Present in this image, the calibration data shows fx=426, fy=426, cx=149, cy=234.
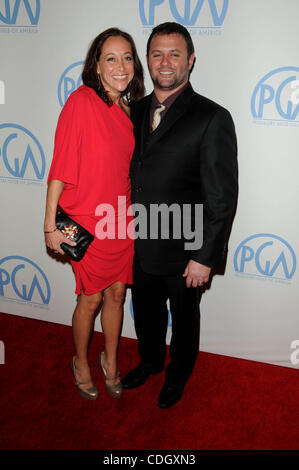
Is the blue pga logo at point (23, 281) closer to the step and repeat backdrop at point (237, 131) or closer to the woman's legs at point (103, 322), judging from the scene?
the step and repeat backdrop at point (237, 131)

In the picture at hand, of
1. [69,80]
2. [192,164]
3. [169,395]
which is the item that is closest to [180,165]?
[192,164]

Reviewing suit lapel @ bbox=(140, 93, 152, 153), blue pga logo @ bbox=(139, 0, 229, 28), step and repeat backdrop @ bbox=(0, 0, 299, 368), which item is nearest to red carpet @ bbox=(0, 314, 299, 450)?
step and repeat backdrop @ bbox=(0, 0, 299, 368)

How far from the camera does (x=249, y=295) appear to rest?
252cm

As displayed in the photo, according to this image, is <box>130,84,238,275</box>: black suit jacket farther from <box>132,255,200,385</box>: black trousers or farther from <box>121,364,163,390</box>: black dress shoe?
<box>121,364,163,390</box>: black dress shoe

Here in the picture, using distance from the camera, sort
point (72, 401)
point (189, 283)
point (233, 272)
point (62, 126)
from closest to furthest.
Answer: point (62, 126), point (189, 283), point (72, 401), point (233, 272)

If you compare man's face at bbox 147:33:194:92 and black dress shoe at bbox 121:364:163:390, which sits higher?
man's face at bbox 147:33:194:92

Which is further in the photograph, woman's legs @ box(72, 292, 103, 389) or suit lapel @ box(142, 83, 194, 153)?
woman's legs @ box(72, 292, 103, 389)

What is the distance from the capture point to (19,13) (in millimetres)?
2395

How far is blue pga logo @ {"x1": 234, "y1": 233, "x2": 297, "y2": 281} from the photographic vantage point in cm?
239

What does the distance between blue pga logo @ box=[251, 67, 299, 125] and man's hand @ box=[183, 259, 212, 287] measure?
33.5 inches

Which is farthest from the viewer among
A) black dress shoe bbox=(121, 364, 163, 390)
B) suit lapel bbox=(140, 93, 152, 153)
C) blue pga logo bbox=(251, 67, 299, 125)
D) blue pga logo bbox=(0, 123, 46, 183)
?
blue pga logo bbox=(0, 123, 46, 183)

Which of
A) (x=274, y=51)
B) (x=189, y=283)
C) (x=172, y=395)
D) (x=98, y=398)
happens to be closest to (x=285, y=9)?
(x=274, y=51)
